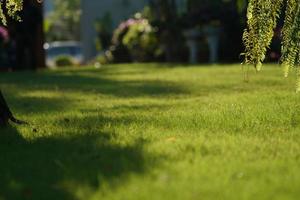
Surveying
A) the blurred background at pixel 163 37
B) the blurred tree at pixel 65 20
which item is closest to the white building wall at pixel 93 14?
the blurred background at pixel 163 37

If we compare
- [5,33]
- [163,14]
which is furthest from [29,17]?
[163,14]

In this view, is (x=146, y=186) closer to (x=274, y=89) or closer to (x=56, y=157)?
(x=56, y=157)

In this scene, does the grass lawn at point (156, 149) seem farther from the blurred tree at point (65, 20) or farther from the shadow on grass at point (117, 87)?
the blurred tree at point (65, 20)

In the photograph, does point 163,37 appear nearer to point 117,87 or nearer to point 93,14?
point 117,87

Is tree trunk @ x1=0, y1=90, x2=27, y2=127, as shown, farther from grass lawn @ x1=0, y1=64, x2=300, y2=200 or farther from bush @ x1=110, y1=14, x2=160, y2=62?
bush @ x1=110, y1=14, x2=160, y2=62

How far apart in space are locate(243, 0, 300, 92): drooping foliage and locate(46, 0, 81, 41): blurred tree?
197 feet

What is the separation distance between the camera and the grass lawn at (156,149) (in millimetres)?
4477

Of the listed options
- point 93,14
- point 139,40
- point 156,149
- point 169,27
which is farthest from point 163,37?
point 156,149

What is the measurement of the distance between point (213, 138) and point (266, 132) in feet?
1.97

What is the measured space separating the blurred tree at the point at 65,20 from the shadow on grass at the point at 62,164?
60225mm

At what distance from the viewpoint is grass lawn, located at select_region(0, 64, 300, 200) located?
4.48m

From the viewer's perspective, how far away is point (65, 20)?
7144 cm

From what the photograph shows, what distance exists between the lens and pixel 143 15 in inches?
1206

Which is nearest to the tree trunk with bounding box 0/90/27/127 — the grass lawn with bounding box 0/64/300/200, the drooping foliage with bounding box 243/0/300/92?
the grass lawn with bounding box 0/64/300/200
